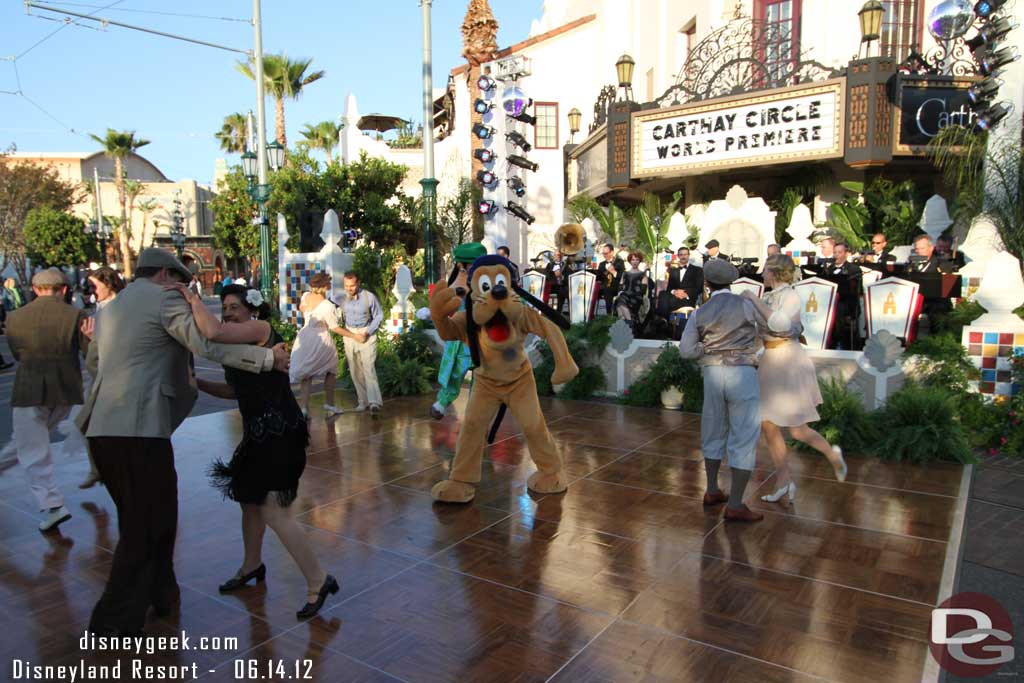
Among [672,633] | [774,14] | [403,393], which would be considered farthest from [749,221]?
[672,633]

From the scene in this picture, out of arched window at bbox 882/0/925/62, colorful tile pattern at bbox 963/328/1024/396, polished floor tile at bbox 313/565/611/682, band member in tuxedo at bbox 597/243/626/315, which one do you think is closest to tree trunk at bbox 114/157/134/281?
band member in tuxedo at bbox 597/243/626/315

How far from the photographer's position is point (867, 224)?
47.9ft

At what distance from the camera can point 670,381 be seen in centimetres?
809

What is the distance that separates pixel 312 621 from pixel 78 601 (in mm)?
1326

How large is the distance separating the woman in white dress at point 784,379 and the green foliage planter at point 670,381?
2.96 metres

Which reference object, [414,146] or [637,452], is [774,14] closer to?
[637,452]

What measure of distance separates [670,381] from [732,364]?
3.56 metres

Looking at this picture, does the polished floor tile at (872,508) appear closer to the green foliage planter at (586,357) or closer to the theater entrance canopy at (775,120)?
the green foliage planter at (586,357)

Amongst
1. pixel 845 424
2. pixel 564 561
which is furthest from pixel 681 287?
pixel 564 561

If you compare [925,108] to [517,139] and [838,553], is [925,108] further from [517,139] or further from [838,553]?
[838,553]

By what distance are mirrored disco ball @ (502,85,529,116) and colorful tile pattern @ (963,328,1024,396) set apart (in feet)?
38.1

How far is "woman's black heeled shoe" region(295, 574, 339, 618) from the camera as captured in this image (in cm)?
345

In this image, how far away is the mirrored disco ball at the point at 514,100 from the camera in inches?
632

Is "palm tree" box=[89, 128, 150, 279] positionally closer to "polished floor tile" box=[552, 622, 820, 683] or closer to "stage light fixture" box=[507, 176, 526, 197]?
"stage light fixture" box=[507, 176, 526, 197]
